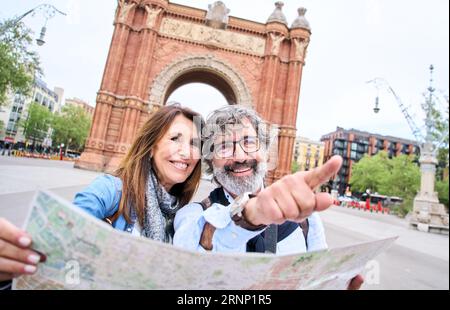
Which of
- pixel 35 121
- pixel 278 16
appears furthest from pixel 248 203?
pixel 35 121

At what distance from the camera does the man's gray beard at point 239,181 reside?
1268 millimetres

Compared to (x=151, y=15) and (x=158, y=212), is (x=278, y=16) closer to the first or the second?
(x=151, y=15)

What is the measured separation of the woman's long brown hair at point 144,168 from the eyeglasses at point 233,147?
19cm

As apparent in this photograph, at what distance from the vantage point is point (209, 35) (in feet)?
Answer: 53.5

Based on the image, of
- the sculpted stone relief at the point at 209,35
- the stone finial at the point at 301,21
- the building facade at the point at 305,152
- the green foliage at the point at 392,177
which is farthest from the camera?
the green foliage at the point at 392,177

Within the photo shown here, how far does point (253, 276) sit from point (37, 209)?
1.63 ft

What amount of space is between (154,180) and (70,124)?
157 ft

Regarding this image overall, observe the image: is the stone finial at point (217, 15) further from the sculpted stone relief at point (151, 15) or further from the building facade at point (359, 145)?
the building facade at point (359, 145)

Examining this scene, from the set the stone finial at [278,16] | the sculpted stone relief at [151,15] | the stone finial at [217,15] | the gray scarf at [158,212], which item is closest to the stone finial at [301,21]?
the stone finial at [278,16]

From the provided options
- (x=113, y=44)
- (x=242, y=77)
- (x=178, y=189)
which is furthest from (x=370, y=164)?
(x=178, y=189)
